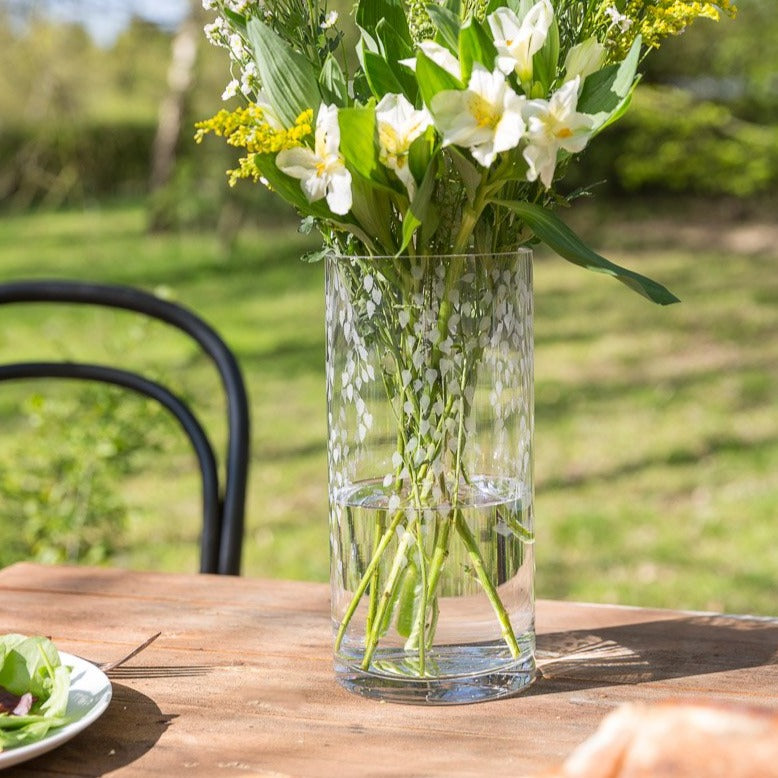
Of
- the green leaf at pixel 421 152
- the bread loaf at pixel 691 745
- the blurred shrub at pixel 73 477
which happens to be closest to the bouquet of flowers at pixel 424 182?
the green leaf at pixel 421 152

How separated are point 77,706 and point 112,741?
5 centimetres

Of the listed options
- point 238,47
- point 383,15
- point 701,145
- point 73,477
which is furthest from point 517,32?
point 701,145

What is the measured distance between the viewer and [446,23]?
0.83m

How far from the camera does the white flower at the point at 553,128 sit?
0.80 meters

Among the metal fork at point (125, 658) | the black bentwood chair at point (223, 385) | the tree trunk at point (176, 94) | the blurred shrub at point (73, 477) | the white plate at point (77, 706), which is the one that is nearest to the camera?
the white plate at point (77, 706)

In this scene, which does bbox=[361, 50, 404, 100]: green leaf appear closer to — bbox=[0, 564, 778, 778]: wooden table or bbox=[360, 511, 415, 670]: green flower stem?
bbox=[360, 511, 415, 670]: green flower stem

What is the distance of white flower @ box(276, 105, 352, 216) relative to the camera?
828mm

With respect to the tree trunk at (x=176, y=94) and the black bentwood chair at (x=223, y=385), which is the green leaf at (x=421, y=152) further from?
the tree trunk at (x=176, y=94)

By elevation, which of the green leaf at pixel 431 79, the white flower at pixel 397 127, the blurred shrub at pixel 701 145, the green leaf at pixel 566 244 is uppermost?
the blurred shrub at pixel 701 145

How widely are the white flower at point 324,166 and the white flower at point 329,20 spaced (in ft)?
0.23

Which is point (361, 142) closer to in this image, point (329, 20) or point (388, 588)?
point (329, 20)

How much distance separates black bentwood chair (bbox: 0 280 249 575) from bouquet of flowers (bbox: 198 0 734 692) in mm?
566

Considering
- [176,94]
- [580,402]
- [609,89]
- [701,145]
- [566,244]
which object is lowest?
[566,244]

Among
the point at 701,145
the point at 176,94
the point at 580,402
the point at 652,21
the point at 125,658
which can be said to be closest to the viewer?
the point at 652,21
